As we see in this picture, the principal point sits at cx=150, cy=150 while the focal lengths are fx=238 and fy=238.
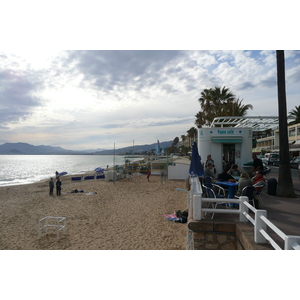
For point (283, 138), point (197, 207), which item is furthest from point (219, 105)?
point (197, 207)

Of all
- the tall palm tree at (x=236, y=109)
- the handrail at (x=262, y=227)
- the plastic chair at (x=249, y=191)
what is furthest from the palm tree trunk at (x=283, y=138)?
the tall palm tree at (x=236, y=109)

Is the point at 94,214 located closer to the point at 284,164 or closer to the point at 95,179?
the point at 284,164

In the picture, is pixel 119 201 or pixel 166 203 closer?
pixel 166 203

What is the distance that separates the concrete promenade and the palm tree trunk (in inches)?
13.8

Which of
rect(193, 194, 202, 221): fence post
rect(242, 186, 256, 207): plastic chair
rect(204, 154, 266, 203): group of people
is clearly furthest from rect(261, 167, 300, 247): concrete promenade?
rect(193, 194, 202, 221): fence post

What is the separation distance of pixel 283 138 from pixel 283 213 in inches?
125

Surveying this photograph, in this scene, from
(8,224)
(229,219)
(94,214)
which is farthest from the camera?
(94,214)

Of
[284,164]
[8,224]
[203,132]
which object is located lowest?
[8,224]

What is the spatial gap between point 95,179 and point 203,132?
59.9ft

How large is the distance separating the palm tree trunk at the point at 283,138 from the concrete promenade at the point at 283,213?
0.35 m

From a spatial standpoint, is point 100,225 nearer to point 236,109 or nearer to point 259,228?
point 259,228

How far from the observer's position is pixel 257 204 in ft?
19.7

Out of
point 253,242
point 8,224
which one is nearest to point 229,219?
point 253,242

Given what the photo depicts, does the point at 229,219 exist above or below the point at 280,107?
below
